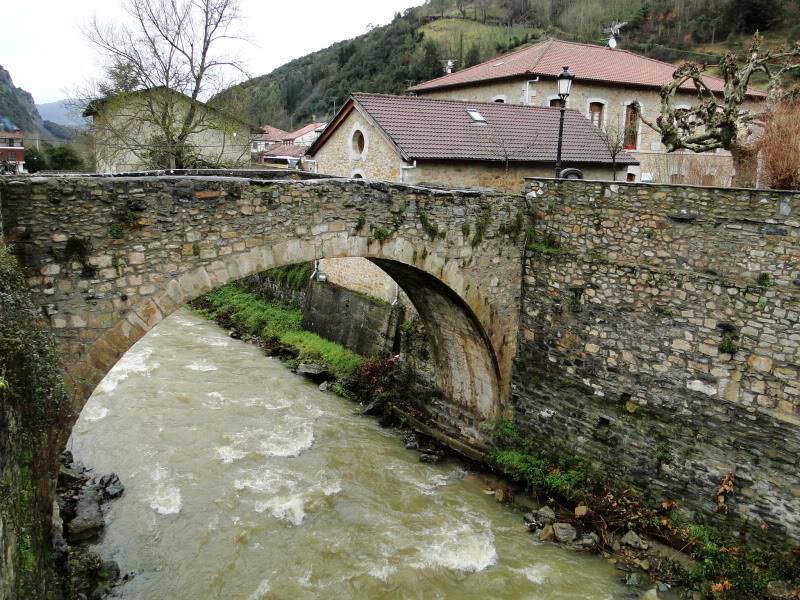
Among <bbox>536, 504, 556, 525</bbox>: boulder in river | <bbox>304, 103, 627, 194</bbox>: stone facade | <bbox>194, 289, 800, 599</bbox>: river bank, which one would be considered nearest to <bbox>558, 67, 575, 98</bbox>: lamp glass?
<bbox>304, 103, 627, 194</bbox>: stone facade

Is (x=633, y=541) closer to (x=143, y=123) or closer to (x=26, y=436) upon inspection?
(x=26, y=436)

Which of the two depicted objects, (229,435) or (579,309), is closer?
(579,309)

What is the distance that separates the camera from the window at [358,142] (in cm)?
1452

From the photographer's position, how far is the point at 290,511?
8867 mm

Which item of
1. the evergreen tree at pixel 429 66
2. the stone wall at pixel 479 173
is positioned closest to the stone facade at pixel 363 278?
the stone wall at pixel 479 173

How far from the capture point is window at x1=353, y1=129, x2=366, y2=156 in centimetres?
1452

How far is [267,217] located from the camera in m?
7.20

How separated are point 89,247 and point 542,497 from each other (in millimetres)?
7227

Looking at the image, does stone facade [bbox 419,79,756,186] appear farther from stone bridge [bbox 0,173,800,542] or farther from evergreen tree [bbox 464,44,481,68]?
evergreen tree [bbox 464,44,481,68]

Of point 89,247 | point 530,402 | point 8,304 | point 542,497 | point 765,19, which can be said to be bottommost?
point 542,497

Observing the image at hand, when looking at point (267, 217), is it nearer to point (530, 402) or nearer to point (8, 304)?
point (8, 304)

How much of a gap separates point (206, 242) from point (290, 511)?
14.1 ft

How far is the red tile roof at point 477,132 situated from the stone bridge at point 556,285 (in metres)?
4.32

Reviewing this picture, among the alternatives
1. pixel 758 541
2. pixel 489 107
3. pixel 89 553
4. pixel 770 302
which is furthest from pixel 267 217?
pixel 489 107
